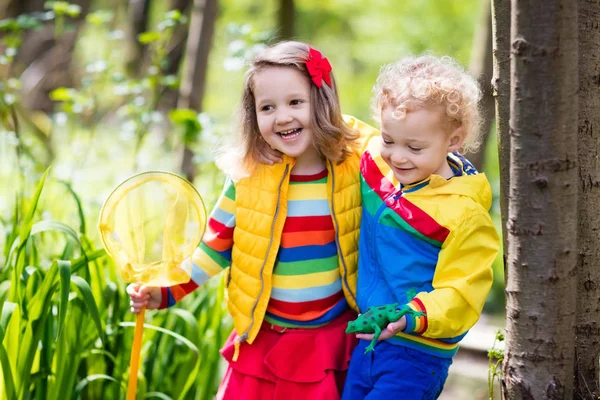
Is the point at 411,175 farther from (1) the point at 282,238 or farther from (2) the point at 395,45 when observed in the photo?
(2) the point at 395,45

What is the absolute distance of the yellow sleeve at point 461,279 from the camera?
1651mm

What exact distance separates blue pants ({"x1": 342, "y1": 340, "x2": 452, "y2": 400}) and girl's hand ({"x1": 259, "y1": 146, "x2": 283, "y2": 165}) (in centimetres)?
56

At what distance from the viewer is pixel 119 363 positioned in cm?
235

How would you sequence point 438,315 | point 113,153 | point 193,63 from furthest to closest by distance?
point 113,153
point 193,63
point 438,315

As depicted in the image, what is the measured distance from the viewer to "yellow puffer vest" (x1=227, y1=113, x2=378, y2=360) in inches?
76.0

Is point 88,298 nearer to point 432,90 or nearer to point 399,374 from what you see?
point 399,374

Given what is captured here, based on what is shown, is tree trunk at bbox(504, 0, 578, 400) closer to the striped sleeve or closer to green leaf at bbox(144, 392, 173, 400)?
the striped sleeve

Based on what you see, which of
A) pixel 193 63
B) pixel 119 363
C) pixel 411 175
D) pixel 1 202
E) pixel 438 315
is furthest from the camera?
pixel 1 202

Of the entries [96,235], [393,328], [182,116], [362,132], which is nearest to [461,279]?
[393,328]

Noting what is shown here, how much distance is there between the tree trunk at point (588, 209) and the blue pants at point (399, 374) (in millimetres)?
329

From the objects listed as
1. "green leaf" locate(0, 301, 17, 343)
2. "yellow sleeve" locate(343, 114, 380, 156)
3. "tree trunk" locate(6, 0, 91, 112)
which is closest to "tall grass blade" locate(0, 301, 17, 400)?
"green leaf" locate(0, 301, 17, 343)

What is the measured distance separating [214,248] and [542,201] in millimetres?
923

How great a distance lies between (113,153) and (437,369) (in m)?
5.07

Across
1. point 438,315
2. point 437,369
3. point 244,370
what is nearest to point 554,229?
point 438,315
